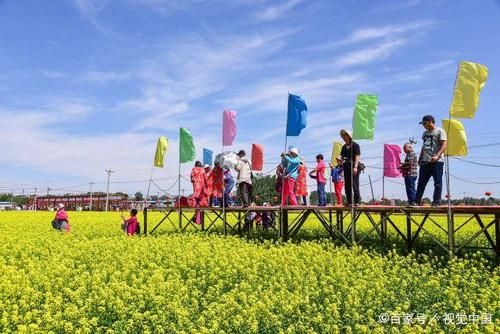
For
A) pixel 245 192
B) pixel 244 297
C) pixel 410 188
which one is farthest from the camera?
pixel 245 192

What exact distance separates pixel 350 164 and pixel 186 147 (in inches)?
256

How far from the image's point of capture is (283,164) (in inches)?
536

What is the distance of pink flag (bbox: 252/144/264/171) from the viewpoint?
1589 centimetres

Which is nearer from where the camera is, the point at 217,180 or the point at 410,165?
the point at 410,165

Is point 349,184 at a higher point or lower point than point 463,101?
lower

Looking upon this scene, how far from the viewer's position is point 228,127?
14328 mm

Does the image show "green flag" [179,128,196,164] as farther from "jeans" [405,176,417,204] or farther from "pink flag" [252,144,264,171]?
"jeans" [405,176,417,204]

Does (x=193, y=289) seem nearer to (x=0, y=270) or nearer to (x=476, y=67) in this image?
(x=0, y=270)

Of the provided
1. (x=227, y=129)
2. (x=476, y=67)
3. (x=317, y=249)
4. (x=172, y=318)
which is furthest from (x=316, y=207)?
(x=172, y=318)

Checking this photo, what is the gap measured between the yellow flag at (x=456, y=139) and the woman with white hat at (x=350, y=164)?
86.8 inches

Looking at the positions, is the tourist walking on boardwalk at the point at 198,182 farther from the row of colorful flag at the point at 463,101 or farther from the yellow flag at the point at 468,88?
the yellow flag at the point at 468,88

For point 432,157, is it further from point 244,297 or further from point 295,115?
point 244,297

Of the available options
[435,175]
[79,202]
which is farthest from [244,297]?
[79,202]

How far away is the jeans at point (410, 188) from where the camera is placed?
10.8 meters
